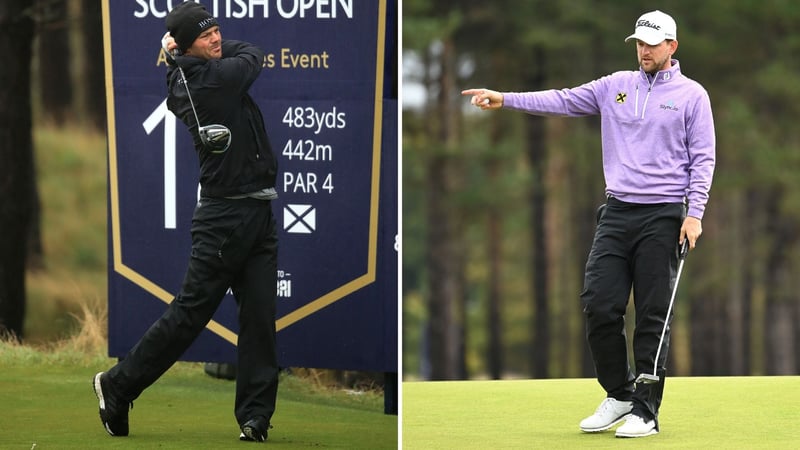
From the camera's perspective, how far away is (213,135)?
4906 millimetres

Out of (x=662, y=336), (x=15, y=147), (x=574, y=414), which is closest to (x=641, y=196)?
(x=662, y=336)

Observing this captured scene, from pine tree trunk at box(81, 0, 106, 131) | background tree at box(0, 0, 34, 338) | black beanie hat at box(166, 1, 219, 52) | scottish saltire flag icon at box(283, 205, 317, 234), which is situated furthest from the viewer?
pine tree trunk at box(81, 0, 106, 131)

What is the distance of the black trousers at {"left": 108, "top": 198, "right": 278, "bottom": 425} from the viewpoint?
4969 millimetres

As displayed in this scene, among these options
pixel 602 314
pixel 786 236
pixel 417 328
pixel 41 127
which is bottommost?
pixel 417 328

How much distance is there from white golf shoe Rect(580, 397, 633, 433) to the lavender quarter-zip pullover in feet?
2.51

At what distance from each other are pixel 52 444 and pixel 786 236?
20211mm

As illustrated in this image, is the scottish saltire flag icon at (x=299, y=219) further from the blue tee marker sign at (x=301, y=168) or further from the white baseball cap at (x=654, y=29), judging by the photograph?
the white baseball cap at (x=654, y=29)

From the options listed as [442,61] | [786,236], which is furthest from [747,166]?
[442,61]

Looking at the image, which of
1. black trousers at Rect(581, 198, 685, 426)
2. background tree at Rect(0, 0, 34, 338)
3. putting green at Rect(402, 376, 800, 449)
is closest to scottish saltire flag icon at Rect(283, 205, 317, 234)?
putting green at Rect(402, 376, 800, 449)

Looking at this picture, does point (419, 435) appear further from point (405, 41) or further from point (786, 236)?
point (786, 236)

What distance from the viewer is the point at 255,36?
18.9 feet

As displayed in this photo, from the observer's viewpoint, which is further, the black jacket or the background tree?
the background tree

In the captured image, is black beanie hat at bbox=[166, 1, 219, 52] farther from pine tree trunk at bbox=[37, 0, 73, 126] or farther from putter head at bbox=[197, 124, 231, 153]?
pine tree trunk at bbox=[37, 0, 73, 126]

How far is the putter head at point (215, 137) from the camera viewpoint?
4.91 meters
